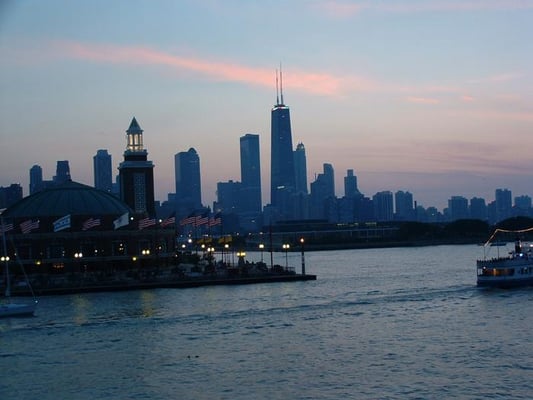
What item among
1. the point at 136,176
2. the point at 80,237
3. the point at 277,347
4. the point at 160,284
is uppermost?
the point at 136,176

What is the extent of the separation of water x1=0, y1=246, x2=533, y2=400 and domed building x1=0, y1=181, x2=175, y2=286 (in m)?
22.1

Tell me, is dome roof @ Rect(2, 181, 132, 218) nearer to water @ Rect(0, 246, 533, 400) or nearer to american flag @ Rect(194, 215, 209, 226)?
american flag @ Rect(194, 215, 209, 226)

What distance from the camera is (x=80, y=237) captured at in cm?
8850

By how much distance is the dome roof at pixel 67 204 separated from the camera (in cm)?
9119

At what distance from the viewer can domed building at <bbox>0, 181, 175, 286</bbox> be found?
284 feet

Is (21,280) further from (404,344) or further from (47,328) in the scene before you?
(404,344)

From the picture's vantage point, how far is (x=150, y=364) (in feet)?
127

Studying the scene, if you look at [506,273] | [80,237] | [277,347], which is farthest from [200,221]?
[277,347]

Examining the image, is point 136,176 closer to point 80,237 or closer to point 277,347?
point 80,237

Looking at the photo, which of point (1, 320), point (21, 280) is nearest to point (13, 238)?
point (21, 280)

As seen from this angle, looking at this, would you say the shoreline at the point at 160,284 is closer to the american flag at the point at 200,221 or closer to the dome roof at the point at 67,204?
the american flag at the point at 200,221

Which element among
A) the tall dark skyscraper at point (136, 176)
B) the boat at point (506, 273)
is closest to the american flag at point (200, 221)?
the boat at point (506, 273)

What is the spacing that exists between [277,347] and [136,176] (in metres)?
82.0

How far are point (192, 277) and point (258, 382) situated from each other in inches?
1756
